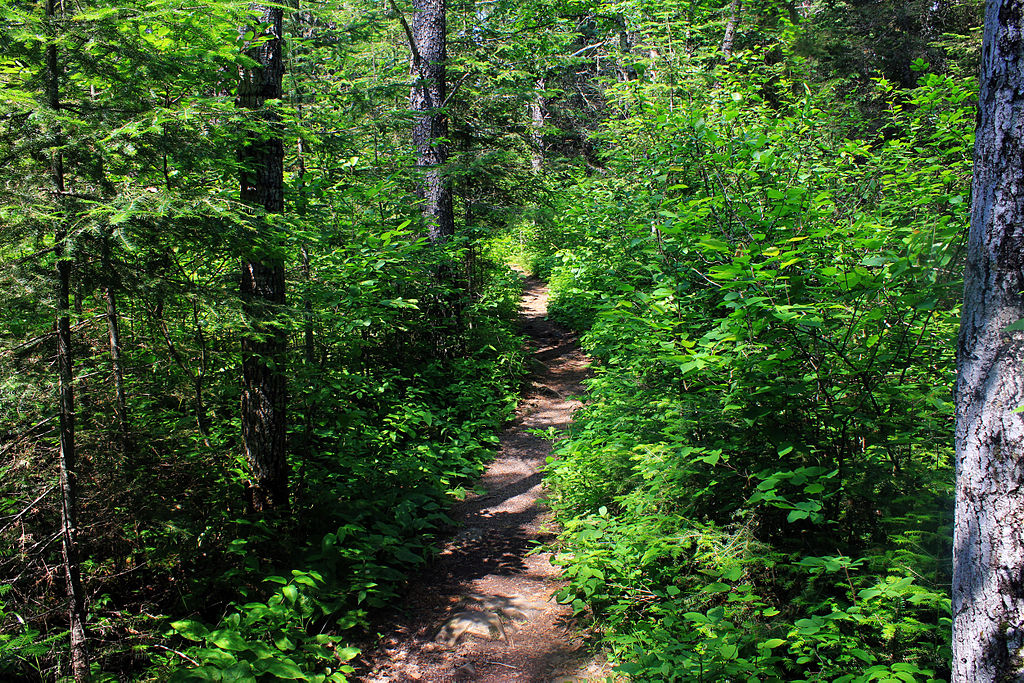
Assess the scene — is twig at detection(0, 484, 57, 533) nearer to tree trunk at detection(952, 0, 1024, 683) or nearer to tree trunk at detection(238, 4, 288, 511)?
tree trunk at detection(238, 4, 288, 511)

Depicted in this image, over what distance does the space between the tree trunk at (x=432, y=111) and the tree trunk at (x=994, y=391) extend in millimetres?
7134

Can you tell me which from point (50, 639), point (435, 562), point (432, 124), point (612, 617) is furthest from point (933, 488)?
point (432, 124)

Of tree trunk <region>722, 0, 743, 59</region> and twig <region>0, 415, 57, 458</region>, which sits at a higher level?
tree trunk <region>722, 0, 743, 59</region>

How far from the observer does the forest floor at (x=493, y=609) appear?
13.0ft

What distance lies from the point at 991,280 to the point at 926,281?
860 millimetres

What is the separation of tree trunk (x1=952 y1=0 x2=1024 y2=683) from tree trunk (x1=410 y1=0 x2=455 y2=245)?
7134 millimetres

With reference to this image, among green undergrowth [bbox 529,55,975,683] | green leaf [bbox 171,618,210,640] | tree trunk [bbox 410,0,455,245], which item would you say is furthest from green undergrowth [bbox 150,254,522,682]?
tree trunk [bbox 410,0,455,245]

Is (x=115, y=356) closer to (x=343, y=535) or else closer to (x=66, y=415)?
(x=66, y=415)

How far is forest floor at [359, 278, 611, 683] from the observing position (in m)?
3.96

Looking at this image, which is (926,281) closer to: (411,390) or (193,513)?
(193,513)

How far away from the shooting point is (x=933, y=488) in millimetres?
3010

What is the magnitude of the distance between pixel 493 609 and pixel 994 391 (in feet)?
12.4

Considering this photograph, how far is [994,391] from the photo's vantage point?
203 cm

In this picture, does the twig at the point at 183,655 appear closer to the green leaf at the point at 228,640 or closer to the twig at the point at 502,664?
the green leaf at the point at 228,640
